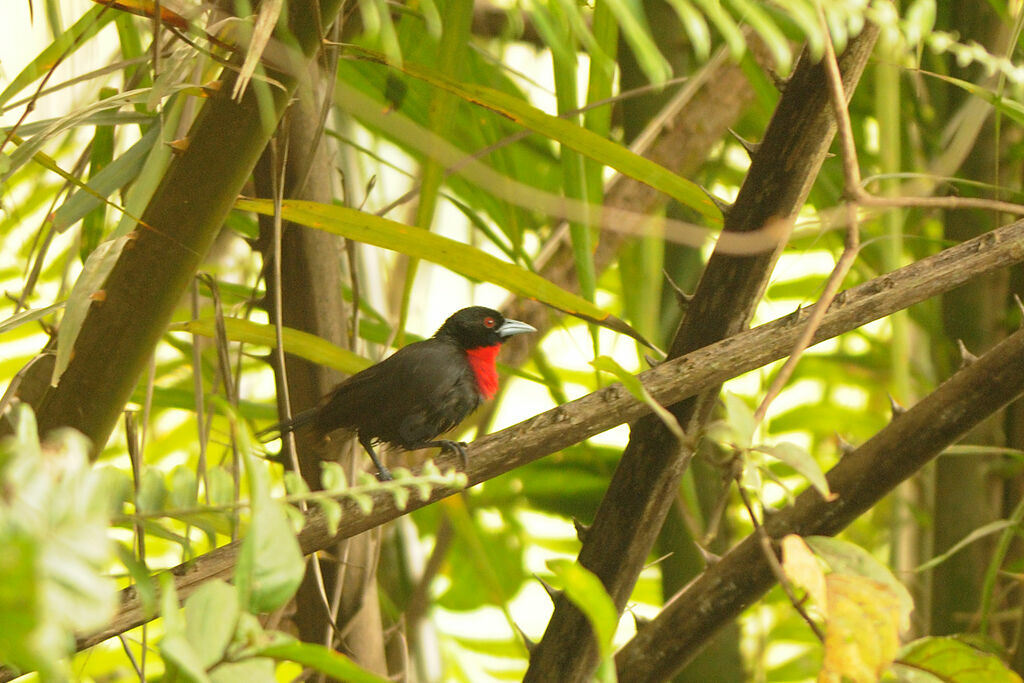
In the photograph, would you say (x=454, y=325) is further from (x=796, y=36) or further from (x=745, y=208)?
(x=745, y=208)

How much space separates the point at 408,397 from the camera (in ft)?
5.48

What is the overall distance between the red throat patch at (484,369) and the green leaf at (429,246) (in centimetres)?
Answer: 80

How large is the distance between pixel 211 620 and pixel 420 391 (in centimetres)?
129

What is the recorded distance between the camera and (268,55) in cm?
88

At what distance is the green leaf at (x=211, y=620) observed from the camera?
15.7 inches

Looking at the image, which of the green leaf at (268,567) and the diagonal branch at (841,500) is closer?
the green leaf at (268,567)

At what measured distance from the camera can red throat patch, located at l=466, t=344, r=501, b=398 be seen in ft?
6.06

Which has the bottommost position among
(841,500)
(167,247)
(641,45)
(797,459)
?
(797,459)

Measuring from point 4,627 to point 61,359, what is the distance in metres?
0.50

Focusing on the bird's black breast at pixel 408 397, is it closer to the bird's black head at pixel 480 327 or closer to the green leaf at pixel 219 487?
the bird's black head at pixel 480 327

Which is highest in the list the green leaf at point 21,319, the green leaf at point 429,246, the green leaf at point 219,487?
the green leaf at point 429,246

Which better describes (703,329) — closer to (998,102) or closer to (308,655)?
(998,102)

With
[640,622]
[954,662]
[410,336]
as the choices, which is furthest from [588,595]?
[410,336]

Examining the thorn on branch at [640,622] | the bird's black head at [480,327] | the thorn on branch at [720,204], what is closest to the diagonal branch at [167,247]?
the thorn on branch at [720,204]
